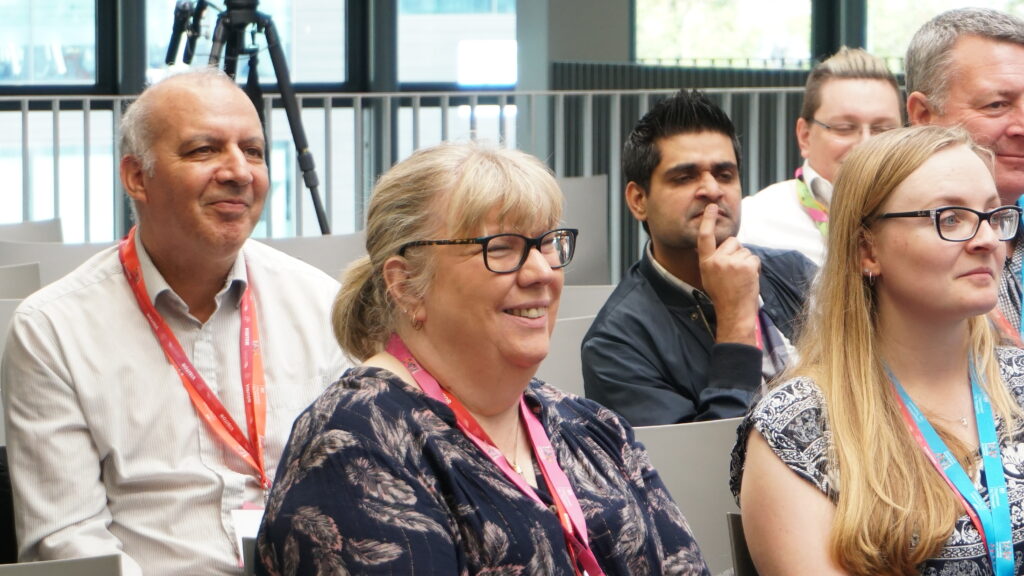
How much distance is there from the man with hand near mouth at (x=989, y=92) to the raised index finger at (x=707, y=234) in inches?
17.5

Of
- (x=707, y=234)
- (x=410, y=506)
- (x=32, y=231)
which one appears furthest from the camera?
(x=32, y=231)

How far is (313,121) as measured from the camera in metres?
Answer: 9.16

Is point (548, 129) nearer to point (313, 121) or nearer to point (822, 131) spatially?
point (313, 121)

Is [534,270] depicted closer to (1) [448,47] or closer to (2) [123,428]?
(2) [123,428]

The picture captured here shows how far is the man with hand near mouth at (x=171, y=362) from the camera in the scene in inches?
86.0

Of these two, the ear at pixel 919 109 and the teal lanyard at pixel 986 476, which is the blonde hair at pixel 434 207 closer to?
the teal lanyard at pixel 986 476

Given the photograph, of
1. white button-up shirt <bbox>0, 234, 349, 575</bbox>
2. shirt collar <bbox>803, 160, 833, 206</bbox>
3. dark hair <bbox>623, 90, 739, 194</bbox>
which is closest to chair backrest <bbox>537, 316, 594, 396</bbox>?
dark hair <bbox>623, 90, 739, 194</bbox>

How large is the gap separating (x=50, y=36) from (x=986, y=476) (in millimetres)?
8394

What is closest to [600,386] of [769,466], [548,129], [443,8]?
[769,466]

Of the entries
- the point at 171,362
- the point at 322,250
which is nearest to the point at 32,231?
the point at 322,250

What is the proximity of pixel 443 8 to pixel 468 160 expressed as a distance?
26.9 ft

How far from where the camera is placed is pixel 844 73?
3.53 metres

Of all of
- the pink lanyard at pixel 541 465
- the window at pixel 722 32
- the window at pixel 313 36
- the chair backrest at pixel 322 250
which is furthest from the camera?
the window at pixel 313 36

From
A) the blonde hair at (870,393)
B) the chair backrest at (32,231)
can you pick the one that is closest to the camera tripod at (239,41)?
the chair backrest at (32,231)
